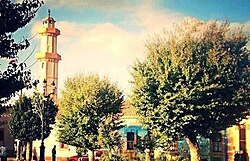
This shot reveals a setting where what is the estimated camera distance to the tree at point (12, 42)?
15914 millimetres

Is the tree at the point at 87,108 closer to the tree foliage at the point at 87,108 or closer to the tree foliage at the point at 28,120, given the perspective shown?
the tree foliage at the point at 87,108

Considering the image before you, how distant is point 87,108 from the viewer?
109 feet

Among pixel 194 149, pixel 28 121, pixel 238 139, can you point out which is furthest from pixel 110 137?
pixel 28 121

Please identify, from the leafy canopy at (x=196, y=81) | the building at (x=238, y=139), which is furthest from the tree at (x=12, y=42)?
the building at (x=238, y=139)

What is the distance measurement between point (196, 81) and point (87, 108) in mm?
11890

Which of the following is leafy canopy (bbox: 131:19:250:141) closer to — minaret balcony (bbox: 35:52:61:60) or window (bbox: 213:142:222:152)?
window (bbox: 213:142:222:152)

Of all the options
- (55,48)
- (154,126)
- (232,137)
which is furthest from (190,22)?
(55,48)

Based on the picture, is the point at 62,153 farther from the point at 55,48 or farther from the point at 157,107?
the point at 55,48

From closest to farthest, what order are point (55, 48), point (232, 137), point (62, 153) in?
point (232, 137)
point (62, 153)
point (55, 48)

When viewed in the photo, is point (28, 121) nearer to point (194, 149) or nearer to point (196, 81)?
point (194, 149)

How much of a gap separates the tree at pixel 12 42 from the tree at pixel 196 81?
925 centimetres

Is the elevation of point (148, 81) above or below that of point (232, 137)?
above

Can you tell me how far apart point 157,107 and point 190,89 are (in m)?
2.10

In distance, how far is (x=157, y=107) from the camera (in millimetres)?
24438
